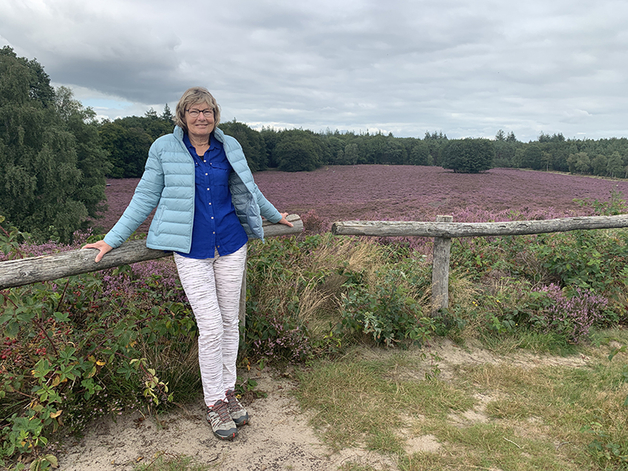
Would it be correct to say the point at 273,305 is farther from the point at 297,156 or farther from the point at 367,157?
the point at 367,157

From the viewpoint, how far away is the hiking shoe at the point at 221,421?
2580mm

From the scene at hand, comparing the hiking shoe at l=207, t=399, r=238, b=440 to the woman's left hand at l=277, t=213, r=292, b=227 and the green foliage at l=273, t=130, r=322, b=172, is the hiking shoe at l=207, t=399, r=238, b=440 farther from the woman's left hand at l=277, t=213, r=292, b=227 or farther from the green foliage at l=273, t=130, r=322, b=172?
the green foliage at l=273, t=130, r=322, b=172

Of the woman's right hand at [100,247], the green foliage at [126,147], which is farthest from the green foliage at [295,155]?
the woman's right hand at [100,247]

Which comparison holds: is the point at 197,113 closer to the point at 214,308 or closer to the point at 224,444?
the point at 214,308

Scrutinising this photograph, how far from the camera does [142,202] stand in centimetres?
240

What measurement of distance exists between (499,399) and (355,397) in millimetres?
1150

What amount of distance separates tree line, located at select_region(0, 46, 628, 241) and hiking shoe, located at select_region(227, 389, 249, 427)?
6.96 m

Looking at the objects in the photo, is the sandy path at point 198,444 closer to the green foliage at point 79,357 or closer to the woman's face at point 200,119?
the green foliage at point 79,357

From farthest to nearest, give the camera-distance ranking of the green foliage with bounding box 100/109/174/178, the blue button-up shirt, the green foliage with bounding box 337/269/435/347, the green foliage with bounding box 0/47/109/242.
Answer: the green foliage with bounding box 100/109/174/178
the green foliage with bounding box 0/47/109/242
the green foliage with bounding box 337/269/435/347
the blue button-up shirt

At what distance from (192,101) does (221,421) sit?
2.04 metres

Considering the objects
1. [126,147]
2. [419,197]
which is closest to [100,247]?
[419,197]

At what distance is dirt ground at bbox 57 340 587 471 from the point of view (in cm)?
238

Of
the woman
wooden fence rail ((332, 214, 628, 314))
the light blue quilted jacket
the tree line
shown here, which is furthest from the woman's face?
the tree line

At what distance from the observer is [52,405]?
2500 mm
